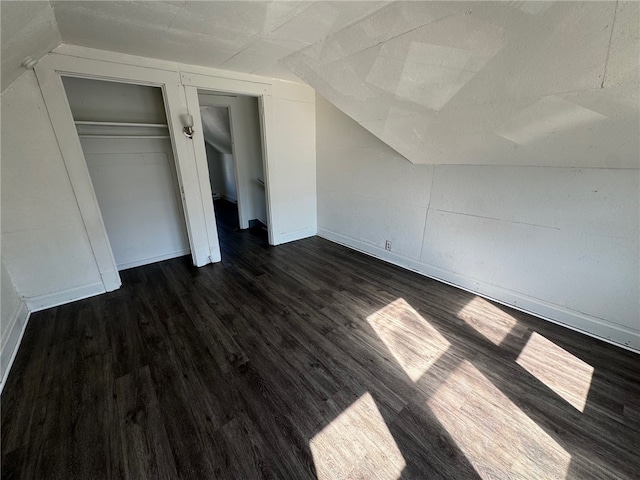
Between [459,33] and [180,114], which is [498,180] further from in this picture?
[180,114]

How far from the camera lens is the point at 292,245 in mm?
3998

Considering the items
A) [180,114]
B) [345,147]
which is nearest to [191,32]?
[180,114]

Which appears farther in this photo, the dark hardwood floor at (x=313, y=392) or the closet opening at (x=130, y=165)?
the closet opening at (x=130, y=165)

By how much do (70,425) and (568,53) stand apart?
10.7 ft

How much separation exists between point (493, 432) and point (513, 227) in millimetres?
1711

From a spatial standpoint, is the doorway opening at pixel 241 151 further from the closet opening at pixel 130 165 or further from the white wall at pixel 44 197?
the white wall at pixel 44 197

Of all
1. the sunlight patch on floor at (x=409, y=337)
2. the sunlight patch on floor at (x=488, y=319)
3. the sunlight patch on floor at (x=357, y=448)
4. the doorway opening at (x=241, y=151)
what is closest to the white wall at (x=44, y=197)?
the doorway opening at (x=241, y=151)

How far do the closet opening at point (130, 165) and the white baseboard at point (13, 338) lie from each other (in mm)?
979

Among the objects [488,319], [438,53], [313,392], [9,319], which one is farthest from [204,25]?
[488,319]

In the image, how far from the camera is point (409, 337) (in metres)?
2.07

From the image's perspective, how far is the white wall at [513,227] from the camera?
1.89 meters

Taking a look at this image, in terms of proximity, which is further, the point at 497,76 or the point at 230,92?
the point at 230,92

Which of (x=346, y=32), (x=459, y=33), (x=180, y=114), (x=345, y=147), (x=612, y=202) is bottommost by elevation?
(x=612, y=202)

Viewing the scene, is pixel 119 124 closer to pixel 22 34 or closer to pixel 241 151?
pixel 22 34
